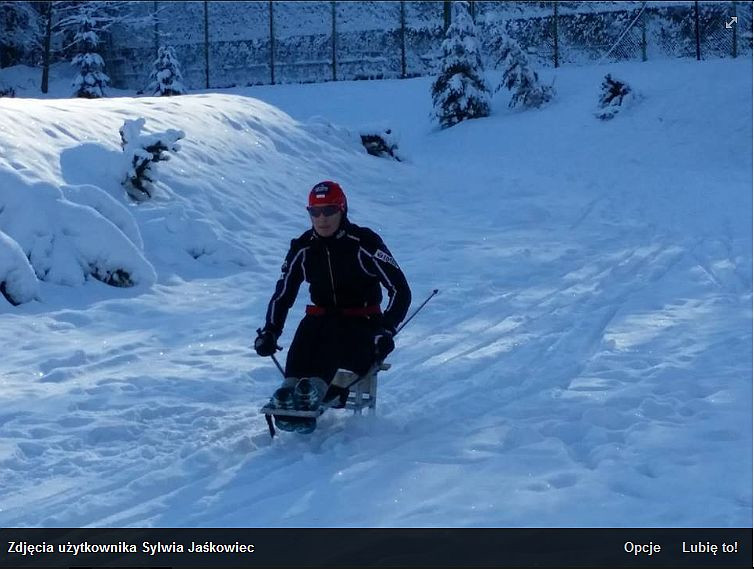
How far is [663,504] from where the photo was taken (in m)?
4.84

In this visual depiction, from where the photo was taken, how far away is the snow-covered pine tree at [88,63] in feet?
→ 121

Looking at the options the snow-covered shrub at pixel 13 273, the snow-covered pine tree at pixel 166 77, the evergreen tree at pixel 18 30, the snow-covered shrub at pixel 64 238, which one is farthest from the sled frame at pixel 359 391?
the evergreen tree at pixel 18 30

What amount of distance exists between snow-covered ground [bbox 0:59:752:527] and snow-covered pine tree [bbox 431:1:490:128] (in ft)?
30.0

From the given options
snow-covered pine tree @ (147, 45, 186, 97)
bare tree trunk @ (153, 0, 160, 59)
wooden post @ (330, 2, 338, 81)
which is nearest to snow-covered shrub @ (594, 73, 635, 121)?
wooden post @ (330, 2, 338, 81)

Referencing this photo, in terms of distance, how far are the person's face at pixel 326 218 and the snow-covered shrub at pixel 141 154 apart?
736cm

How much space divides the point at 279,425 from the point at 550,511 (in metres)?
1.86

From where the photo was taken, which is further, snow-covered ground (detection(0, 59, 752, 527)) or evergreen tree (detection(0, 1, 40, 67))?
evergreen tree (detection(0, 1, 40, 67))

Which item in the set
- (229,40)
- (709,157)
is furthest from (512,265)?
(229,40)

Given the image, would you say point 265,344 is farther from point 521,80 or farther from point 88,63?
point 88,63

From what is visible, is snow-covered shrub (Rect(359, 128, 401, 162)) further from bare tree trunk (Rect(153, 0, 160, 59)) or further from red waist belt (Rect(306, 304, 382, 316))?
bare tree trunk (Rect(153, 0, 160, 59))

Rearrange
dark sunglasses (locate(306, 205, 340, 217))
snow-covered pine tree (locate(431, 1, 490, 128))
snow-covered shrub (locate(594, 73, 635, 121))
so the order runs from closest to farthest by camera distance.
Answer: dark sunglasses (locate(306, 205, 340, 217))
snow-covered shrub (locate(594, 73, 635, 121))
snow-covered pine tree (locate(431, 1, 490, 128))
